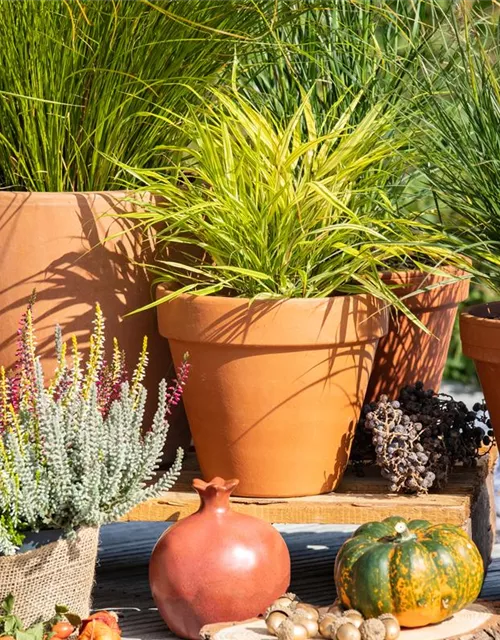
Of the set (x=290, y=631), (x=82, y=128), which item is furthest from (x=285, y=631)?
(x=82, y=128)

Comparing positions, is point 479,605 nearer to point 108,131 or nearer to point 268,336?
point 268,336

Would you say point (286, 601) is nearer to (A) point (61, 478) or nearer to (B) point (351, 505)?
(B) point (351, 505)

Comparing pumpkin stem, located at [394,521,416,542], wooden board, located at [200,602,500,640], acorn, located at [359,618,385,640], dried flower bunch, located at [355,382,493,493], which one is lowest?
wooden board, located at [200,602,500,640]

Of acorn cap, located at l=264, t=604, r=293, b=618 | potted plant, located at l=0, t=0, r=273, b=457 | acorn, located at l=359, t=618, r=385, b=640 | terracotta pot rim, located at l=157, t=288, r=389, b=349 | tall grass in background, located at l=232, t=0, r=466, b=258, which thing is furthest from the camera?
tall grass in background, located at l=232, t=0, r=466, b=258

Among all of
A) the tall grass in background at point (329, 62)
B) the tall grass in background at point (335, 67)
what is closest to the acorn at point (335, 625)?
the tall grass in background at point (335, 67)

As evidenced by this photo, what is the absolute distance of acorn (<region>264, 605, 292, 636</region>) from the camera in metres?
2.05

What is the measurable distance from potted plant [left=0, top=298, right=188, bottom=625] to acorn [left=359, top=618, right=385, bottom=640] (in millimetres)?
449

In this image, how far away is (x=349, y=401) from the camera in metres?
2.33

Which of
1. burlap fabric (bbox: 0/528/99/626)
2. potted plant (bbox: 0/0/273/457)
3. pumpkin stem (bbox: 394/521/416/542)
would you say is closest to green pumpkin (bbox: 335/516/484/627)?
pumpkin stem (bbox: 394/521/416/542)

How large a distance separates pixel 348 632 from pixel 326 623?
0.20 feet

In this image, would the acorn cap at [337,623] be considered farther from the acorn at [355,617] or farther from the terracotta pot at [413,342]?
the terracotta pot at [413,342]

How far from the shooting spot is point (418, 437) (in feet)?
7.55

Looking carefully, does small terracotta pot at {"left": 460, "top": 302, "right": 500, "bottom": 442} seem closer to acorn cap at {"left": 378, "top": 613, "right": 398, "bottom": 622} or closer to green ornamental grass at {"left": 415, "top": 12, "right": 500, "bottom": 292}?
green ornamental grass at {"left": 415, "top": 12, "right": 500, "bottom": 292}

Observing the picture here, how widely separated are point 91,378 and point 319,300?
46 centimetres
